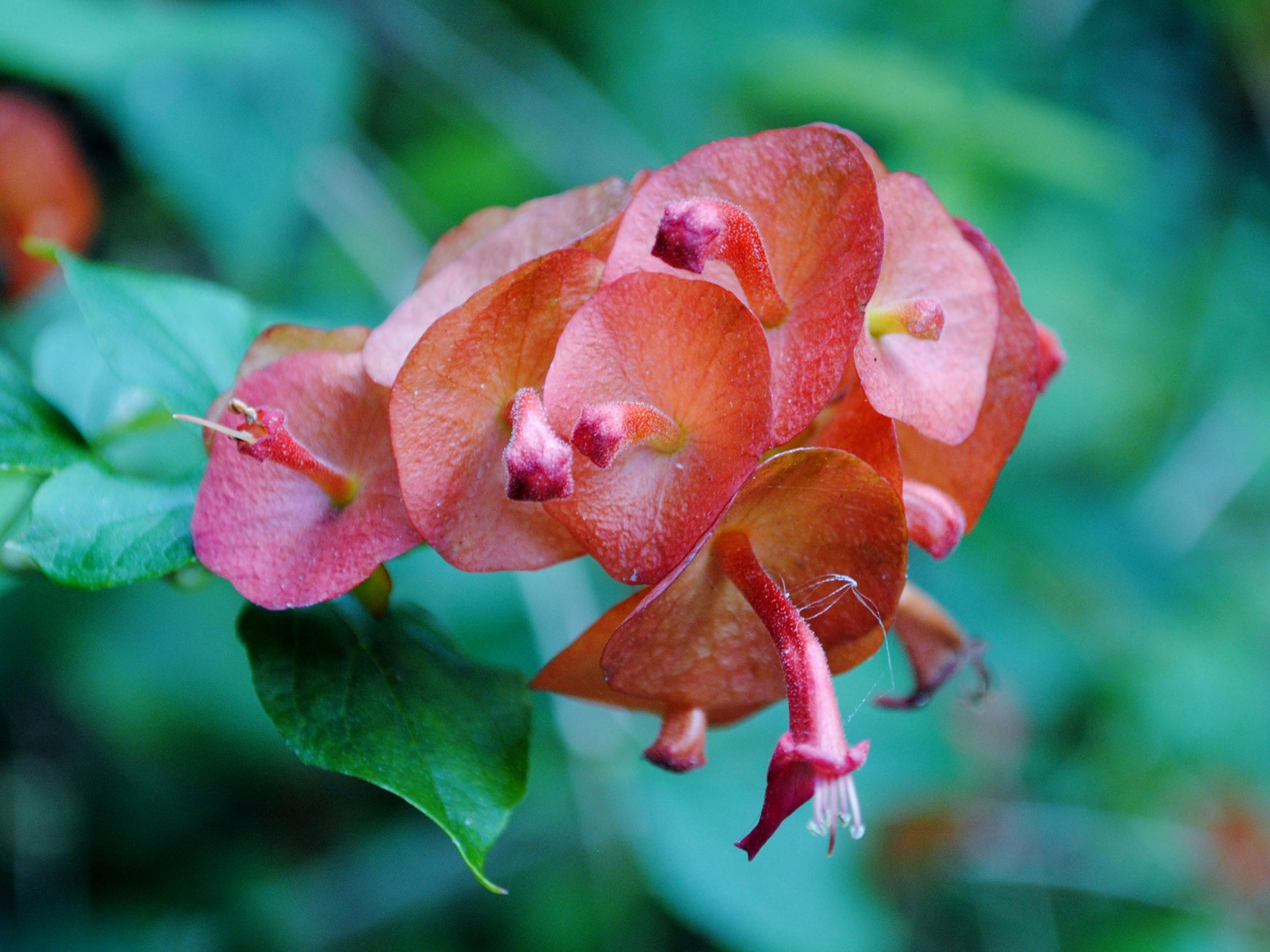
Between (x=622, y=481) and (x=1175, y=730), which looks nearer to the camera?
(x=622, y=481)

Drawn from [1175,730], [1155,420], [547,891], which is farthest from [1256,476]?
[547,891]

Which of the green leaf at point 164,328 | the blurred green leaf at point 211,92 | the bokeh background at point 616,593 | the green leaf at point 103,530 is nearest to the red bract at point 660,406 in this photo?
the green leaf at point 103,530

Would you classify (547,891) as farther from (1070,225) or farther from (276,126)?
(1070,225)

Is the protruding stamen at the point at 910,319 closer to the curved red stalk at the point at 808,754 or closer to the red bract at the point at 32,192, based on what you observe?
the curved red stalk at the point at 808,754

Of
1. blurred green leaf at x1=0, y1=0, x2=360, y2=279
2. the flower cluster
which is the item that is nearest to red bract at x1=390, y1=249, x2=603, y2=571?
the flower cluster

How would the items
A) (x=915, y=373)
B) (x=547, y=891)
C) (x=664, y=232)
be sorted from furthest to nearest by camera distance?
(x=547, y=891) < (x=915, y=373) < (x=664, y=232)

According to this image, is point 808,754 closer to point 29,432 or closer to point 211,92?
point 29,432
